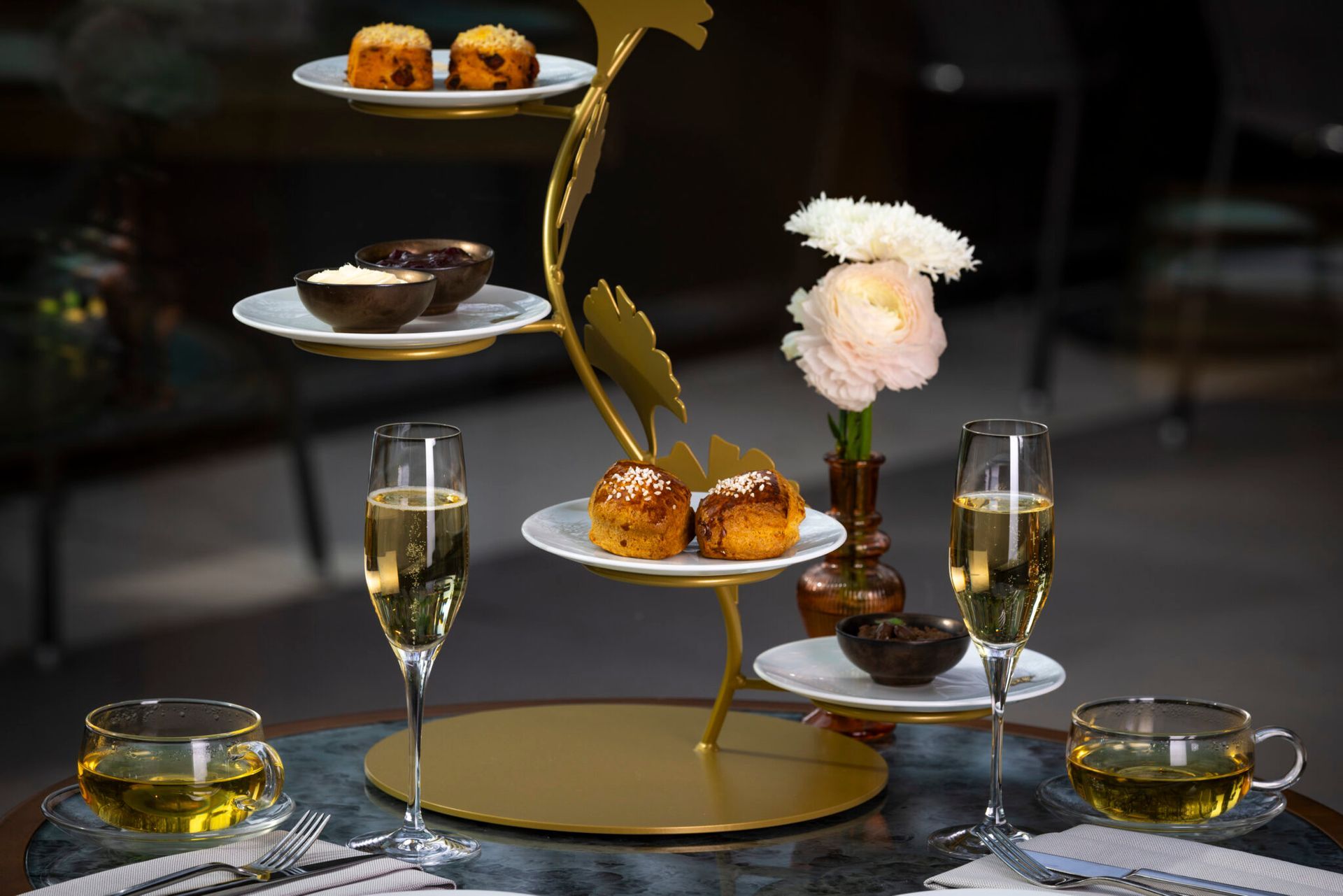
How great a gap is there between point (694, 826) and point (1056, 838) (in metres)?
0.26

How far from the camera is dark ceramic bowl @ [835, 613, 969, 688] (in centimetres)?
142

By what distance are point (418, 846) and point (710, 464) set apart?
421 millimetres

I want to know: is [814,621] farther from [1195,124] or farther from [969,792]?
[1195,124]

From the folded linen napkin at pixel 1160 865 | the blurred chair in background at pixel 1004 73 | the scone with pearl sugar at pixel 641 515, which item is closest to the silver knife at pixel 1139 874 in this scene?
the folded linen napkin at pixel 1160 865

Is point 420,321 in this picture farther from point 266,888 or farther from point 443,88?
point 266,888

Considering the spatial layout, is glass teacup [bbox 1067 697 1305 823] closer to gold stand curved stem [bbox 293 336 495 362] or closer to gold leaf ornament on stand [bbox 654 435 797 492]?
gold leaf ornament on stand [bbox 654 435 797 492]

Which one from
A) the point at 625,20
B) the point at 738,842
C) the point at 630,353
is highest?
the point at 625,20

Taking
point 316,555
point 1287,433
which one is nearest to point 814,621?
point 316,555

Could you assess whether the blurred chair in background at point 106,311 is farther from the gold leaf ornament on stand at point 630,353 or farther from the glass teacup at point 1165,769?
the glass teacup at point 1165,769

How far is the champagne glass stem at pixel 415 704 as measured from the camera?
1262mm

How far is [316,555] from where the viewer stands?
4027 mm

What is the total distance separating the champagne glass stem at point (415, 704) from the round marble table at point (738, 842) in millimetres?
53

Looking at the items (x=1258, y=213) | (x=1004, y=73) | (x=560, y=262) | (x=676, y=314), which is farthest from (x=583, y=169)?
(x=1258, y=213)

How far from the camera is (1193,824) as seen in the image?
4.21 ft
